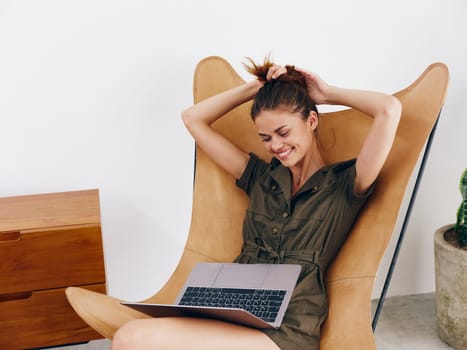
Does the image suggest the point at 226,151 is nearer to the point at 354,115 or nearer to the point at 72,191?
the point at 354,115

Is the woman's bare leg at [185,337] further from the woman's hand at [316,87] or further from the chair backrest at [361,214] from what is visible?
the woman's hand at [316,87]

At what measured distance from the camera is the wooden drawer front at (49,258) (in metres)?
2.09

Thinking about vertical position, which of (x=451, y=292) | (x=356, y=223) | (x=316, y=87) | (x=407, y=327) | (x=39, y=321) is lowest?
(x=407, y=327)

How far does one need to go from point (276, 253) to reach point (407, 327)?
946 mm

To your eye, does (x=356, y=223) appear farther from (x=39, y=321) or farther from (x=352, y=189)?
(x=39, y=321)

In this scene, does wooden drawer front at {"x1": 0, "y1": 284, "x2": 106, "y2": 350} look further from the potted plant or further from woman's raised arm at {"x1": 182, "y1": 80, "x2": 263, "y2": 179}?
the potted plant

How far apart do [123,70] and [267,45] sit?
533 millimetres

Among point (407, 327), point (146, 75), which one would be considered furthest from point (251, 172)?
point (407, 327)

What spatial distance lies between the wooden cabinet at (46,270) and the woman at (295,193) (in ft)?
1.55

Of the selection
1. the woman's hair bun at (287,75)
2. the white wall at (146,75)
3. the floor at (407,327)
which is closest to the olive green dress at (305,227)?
the woman's hair bun at (287,75)

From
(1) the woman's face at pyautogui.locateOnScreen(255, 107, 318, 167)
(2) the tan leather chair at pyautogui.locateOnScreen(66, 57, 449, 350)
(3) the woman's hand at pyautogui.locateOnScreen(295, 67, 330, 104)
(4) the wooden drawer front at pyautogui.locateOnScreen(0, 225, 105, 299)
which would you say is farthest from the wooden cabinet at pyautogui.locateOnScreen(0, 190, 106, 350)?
(3) the woman's hand at pyautogui.locateOnScreen(295, 67, 330, 104)

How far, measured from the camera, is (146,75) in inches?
97.7

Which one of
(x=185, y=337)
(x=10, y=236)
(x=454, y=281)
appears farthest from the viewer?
(x=454, y=281)

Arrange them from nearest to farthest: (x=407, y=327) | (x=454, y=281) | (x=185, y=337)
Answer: (x=185, y=337), (x=454, y=281), (x=407, y=327)
